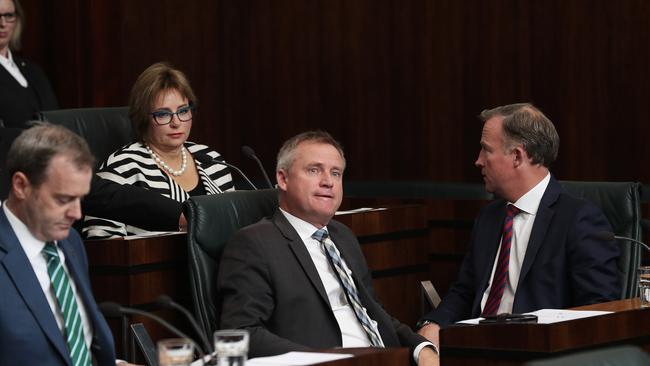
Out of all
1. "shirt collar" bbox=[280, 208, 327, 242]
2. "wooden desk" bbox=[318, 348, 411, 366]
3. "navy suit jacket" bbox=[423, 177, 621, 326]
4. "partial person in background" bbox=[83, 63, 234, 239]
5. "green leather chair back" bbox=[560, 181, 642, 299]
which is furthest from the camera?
"partial person in background" bbox=[83, 63, 234, 239]

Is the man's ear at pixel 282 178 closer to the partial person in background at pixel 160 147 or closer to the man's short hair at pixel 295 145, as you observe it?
the man's short hair at pixel 295 145

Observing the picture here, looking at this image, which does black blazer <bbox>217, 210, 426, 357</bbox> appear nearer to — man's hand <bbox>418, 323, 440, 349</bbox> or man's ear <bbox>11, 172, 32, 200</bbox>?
man's hand <bbox>418, 323, 440, 349</bbox>

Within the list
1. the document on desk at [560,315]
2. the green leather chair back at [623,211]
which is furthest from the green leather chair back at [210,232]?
the green leather chair back at [623,211]

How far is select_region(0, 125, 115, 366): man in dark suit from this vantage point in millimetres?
3023

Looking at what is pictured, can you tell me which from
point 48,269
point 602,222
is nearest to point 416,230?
point 602,222

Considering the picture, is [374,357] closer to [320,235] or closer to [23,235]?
[23,235]

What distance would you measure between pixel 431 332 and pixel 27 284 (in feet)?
→ 5.48

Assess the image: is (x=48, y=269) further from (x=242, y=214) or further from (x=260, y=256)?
(x=242, y=214)

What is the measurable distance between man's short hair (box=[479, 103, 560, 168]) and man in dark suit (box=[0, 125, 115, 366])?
172cm

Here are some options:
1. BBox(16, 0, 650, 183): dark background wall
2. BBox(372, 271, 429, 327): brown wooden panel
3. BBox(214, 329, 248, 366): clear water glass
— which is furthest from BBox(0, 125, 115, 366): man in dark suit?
BBox(16, 0, 650, 183): dark background wall

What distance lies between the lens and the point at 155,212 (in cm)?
448

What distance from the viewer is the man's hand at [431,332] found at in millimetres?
4297

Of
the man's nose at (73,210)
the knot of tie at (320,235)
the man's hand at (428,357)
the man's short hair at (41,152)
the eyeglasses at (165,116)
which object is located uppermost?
the man's short hair at (41,152)

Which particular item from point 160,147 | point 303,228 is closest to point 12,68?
point 160,147
